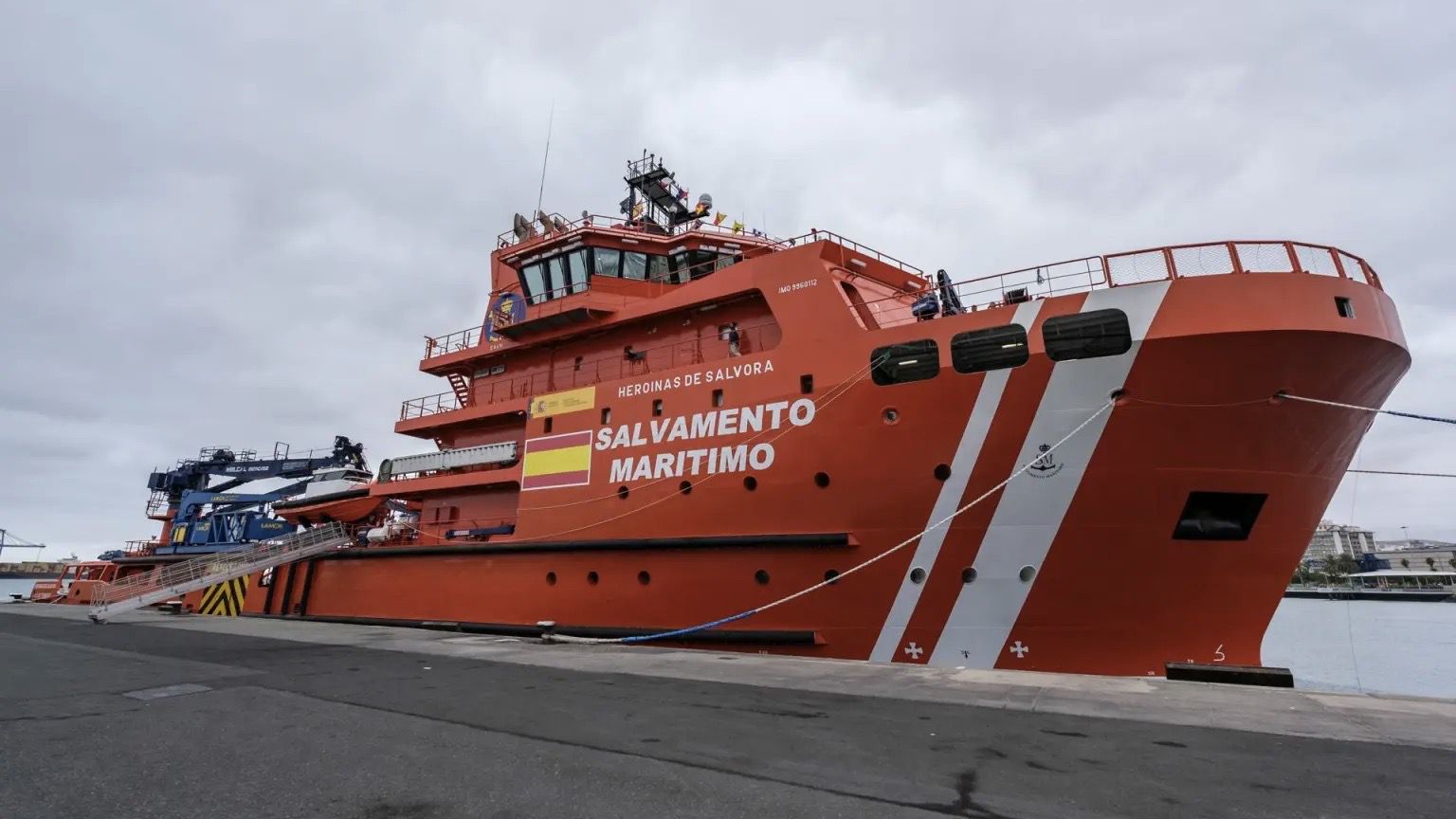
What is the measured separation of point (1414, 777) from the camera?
353 centimetres

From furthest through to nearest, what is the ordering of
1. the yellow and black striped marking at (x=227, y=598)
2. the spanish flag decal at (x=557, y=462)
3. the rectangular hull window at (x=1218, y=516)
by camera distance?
the yellow and black striped marking at (x=227, y=598), the spanish flag decal at (x=557, y=462), the rectangular hull window at (x=1218, y=516)

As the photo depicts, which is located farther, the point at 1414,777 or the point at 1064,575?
the point at 1064,575

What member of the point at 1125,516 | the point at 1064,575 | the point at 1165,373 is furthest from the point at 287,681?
the point at 1165,373

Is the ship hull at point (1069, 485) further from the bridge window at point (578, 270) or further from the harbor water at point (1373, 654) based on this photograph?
the bridge window at point (578, 270)

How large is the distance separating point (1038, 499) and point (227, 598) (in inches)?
836

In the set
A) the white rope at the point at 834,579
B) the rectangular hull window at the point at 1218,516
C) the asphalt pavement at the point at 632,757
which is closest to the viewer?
the asphalt pavement at the point at 632,757

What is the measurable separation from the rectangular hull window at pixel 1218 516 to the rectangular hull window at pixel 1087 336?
180 cm

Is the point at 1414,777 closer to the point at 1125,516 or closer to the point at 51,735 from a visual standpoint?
the point at 1125,516

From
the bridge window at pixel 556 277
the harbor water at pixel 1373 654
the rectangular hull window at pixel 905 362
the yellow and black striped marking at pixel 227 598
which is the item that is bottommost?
the harbor water at pixel 1373 654

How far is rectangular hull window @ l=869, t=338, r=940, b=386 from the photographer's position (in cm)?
837

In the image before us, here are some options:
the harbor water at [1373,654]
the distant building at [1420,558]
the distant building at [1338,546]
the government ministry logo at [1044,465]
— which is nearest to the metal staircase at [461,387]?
the government ministry logo at [1044,465]

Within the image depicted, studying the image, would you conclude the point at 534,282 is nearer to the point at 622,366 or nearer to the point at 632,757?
the point at 622,366

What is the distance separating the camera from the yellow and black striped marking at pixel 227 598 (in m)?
18.6

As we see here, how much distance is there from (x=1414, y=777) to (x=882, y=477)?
5347 millimetres
